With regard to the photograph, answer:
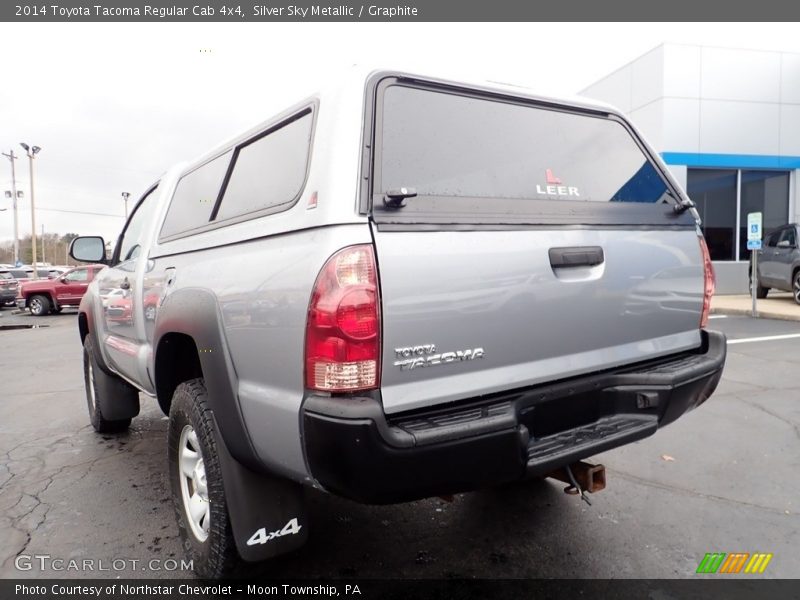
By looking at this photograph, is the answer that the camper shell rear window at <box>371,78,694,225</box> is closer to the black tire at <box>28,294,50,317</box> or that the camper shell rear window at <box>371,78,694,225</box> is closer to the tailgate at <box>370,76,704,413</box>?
the tailgate at <box>370,76,704,413</box>

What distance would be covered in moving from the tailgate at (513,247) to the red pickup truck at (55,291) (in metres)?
18.6

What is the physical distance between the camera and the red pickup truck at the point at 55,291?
59.8 feet

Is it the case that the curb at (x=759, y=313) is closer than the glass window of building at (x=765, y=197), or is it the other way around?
the curb at (x=759, y=313)

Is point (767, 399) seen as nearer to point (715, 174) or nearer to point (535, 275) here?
point (535, 275)

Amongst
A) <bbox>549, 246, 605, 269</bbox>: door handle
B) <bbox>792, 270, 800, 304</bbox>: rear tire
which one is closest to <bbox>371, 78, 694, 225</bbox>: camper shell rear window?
<bbox>549, 246, 605, 269</bbox>: door handle

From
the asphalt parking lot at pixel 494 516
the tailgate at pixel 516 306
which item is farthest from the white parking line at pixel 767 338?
the tailgate at pixel 516 306

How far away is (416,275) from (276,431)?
0.72 metres

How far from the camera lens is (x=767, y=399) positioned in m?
5.38

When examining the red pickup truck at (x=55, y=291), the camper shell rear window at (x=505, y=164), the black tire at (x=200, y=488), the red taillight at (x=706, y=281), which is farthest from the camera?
the red pickup truck at (x=55, y=291)

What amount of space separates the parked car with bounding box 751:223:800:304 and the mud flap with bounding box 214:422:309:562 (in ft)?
44.6

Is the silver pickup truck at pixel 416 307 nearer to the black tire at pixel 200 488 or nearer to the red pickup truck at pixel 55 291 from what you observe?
the black tire at pixel 200 488

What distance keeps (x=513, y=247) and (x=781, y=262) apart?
13.4 metres

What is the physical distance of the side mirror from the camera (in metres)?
4.48

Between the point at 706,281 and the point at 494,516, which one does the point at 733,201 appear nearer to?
the point at 706,281
